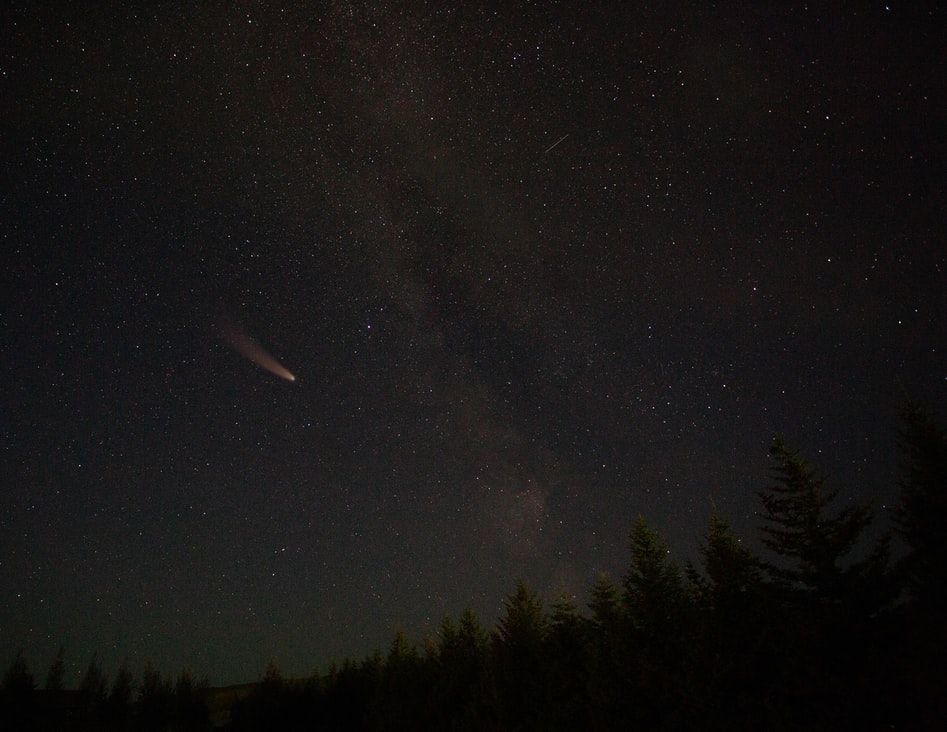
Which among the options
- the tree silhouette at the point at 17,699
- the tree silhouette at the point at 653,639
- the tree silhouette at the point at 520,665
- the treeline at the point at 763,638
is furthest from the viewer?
the tree silhouette at the point at 17,699

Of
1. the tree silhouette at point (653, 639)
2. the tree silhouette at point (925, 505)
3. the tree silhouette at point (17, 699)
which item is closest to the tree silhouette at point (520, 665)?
the tree silhouette at point (653, 639)

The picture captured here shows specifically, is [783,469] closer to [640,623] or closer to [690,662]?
[690,662]

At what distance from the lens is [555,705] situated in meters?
19.6

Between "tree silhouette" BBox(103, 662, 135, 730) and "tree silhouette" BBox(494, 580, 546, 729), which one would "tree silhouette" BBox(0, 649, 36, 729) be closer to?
"tree silhouette" BBox(103, 662, 135, 730)

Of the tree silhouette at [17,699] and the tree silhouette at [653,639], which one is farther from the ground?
the tree silhouette at [17,699]

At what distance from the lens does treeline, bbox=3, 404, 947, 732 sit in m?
10.9

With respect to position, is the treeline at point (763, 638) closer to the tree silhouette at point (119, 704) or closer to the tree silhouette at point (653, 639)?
the tree silhouette at point (653, 639)

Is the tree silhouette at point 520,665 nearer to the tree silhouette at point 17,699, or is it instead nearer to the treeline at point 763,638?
the treeline at point 763,638

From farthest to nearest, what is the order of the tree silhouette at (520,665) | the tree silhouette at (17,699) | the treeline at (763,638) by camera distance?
the tree silhouette at (17,699)
the tree silhouette at (520,665)
the treeline at (763,638)

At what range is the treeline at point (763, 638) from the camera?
10930 mm

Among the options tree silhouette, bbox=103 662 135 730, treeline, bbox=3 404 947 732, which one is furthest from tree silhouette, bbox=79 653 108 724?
treeline, bbox=3 404 947 732

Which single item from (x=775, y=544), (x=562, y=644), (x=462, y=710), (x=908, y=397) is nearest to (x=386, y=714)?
(x=462, y=710)

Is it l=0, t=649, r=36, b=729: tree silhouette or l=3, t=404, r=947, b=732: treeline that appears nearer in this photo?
l=3, t=404, r=947, b=732: treeline

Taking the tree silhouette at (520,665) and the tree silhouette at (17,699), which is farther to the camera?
the tree silhouette at (17,699)
